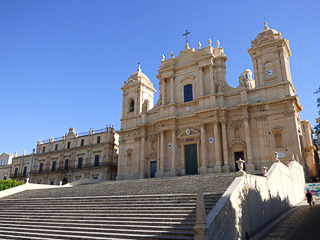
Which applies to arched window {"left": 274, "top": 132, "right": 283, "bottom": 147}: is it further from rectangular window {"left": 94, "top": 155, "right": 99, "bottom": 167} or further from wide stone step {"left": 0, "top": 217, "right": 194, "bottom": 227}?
rectangular window {"left": 94, "top": 155, "right": 99, "bottom": 167}

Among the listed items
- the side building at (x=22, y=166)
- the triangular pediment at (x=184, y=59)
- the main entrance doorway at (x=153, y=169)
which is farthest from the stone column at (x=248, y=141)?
the side building at (x=22, y=166)

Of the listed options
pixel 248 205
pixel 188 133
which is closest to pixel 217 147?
pixel 188 133

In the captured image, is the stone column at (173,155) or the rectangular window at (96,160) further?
the rectangular window at (96,160)

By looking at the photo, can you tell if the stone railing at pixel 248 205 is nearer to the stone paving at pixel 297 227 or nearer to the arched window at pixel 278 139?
the stone paving at pixel 297 227

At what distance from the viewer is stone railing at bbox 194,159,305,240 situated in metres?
8.35

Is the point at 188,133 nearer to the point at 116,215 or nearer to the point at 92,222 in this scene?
the point at 116,215

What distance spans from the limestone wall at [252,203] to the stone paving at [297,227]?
25.9 inches

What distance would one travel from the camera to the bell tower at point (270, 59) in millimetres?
23781

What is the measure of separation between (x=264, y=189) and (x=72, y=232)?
8.94 m

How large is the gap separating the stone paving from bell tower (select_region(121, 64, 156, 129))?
19713 mm

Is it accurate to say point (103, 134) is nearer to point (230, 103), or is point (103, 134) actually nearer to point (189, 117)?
point (189, 117)

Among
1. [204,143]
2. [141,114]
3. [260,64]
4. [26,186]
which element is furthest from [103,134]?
[260,64]

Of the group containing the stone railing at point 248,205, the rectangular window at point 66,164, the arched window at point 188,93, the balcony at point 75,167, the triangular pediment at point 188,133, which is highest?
the arched window at point 188,93

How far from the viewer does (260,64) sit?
24.8 m
